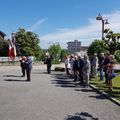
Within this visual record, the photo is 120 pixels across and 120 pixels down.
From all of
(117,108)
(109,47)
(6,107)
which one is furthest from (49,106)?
(109,47)

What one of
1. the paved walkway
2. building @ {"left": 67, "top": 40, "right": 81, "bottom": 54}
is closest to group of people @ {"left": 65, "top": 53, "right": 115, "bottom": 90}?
the paved walkway

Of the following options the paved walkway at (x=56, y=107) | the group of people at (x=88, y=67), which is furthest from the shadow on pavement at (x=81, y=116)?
the group of people at (x=88, y=67)

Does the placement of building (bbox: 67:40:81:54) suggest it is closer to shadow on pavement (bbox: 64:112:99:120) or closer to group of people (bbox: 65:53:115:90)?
group of people (bbox: 65:53:115:90)

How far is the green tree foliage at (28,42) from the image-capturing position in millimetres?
91312

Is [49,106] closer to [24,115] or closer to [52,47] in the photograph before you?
[24,115]

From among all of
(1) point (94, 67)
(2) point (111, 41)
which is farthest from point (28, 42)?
(1) point (94, 67)

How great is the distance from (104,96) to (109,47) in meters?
21.0

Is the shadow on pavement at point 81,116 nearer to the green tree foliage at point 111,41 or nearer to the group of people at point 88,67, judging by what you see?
the group of people at point 88,67

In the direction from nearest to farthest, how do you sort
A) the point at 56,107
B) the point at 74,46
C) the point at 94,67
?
the point at 56,107 → the point at 94,67 → the point at 74,46

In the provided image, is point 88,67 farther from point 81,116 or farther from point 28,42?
point 28,42

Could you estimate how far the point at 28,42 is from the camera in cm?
9269

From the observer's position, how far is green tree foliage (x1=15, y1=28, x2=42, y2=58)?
9131cm

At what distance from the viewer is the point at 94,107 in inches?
486

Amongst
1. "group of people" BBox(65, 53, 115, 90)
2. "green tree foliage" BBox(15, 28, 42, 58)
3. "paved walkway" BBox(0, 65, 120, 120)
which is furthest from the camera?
"green tree foliage" BBox(15, 28, 42, 58)
